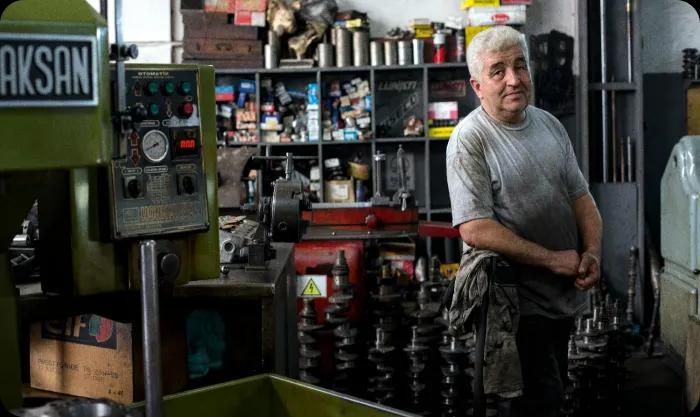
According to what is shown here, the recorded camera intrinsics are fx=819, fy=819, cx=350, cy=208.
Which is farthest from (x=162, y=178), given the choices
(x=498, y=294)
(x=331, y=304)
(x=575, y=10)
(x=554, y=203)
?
(x=575, y=10)

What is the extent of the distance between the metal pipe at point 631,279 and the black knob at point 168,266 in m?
4.04

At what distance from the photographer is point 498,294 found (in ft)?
6.91

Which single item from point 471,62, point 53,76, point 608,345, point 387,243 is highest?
point 471,62

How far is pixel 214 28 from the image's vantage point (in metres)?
5.43

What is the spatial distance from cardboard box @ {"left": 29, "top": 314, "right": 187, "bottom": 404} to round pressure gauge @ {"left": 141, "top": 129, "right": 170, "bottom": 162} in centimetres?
56

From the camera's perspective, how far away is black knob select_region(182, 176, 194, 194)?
4.66 feet

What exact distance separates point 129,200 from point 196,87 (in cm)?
26

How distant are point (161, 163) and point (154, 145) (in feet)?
0.11

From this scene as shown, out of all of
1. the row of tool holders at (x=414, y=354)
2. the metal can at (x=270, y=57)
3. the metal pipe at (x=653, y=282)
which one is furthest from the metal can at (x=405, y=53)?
the row of tool holders at (x=414, y=354)

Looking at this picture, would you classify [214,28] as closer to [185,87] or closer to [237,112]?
[237,112]

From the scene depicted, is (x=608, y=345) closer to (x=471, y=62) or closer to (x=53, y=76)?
(x=471, y=62)

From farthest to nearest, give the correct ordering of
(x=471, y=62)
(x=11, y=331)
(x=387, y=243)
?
(x=387, y=243) < (x=471, y=62) < (x=11, y=331)

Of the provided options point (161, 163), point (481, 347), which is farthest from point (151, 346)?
point (481, 347)

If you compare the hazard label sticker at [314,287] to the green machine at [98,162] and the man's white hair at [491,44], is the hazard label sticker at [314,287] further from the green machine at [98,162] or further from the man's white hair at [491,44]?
the green machine at [98,162]
